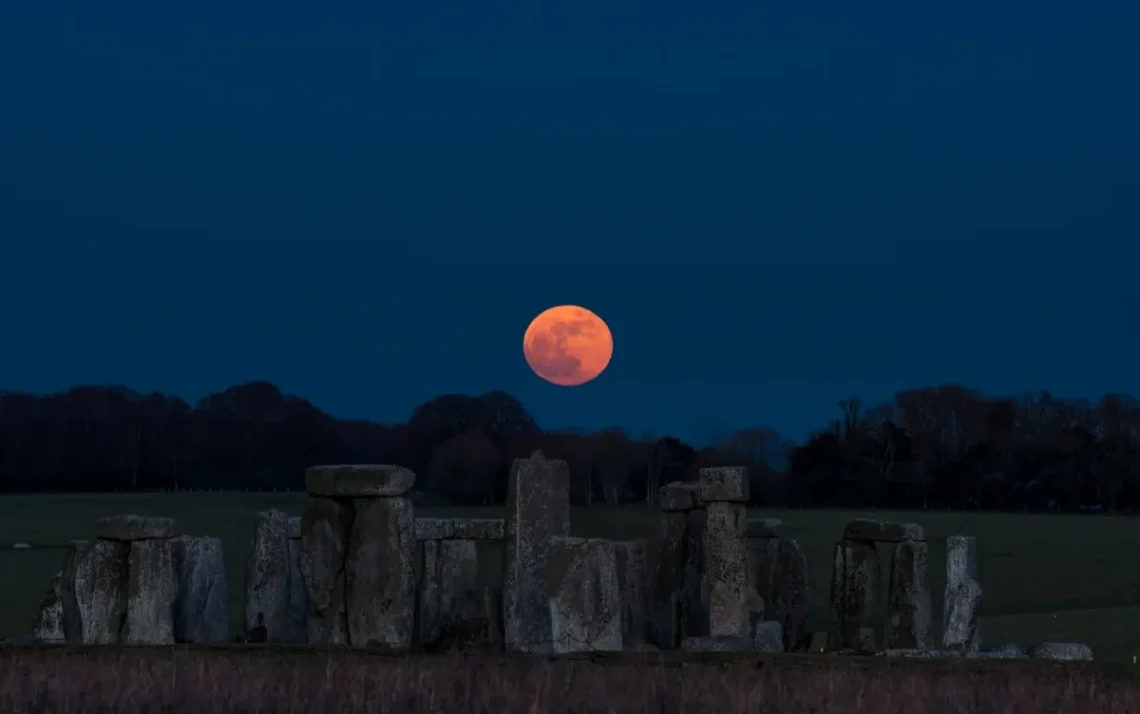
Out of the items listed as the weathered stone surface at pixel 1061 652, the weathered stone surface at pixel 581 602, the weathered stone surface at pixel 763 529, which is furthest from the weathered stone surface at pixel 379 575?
the weathered stone surface at pixel 763 529

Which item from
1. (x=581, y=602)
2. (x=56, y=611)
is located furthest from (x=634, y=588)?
(x=56, y=611)

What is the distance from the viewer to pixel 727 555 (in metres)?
21.0

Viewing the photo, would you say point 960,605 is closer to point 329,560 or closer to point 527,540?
point 527,540

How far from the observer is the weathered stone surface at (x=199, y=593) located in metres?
20.7

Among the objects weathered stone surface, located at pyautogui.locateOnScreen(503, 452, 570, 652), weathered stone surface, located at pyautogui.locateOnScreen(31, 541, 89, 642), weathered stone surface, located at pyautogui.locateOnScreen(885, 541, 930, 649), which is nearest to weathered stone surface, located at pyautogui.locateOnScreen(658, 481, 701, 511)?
weathered stone surface, located at pyautogui.locateOnScreen(885, 541, 930, 649)

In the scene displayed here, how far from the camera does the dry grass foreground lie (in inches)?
524

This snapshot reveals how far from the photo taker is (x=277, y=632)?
869 inches

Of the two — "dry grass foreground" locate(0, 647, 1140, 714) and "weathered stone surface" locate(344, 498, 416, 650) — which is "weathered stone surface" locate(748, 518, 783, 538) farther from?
"dry grass foreground" locate(0, 647, 1140, 714)

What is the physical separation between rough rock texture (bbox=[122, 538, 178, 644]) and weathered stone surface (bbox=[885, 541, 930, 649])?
919cm

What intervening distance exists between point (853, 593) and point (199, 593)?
882 cm

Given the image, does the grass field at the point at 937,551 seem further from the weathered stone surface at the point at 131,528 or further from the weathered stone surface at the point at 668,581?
the weathered stone surface at the point at 131,528

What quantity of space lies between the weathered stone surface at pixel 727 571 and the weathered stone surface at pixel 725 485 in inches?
5.7

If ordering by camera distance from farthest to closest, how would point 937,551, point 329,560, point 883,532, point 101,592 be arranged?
point 937,551 → point 883,532 → point 101,592 → point 329,560

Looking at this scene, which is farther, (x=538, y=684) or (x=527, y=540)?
(x=527, y=540)
